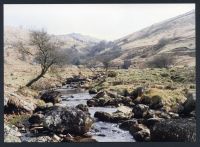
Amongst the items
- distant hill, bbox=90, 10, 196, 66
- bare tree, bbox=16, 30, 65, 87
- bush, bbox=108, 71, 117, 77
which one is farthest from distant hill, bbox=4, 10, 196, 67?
bush, bbox=108, 71, 117, 77

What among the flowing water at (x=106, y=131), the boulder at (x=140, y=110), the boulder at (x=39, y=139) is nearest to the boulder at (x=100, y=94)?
the flowing water at (x=106, y=131)

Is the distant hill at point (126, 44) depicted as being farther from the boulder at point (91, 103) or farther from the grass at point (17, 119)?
the grass at point (17, 119)

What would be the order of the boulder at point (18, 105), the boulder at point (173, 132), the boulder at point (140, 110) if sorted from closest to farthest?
the boulder at point (173, 132) < the boulder at point (18, 105) < the boulder at point (140, 110)

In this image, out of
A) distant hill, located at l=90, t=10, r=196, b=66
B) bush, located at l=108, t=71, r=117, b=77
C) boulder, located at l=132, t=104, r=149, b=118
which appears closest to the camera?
boulder, located at l=132, t=104, r=149, b=118

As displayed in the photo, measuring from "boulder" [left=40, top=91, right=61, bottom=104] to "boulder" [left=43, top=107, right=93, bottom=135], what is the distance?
5.73 m

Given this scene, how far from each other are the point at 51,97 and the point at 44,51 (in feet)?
9.27

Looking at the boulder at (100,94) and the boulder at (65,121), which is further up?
the boulder at (100,94)

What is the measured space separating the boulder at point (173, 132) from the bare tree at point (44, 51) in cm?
858

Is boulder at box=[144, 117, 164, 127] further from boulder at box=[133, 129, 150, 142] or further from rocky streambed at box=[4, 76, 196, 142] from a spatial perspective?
boulder at box=[133, 129, 150, 142]

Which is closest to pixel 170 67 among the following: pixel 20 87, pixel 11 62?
pixel 11 62

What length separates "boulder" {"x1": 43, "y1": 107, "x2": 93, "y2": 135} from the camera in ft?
66.1

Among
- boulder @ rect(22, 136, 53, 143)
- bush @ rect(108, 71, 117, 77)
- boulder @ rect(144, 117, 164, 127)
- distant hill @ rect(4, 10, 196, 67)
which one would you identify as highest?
distant hill @ rect(4, 10, 196, 67)

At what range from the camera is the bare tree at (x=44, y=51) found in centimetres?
2544

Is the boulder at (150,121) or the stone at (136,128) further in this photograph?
the boulder at (150,121)
